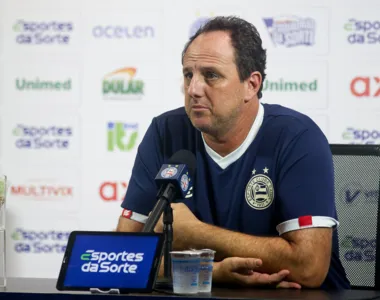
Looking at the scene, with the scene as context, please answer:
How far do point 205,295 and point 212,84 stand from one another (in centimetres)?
92

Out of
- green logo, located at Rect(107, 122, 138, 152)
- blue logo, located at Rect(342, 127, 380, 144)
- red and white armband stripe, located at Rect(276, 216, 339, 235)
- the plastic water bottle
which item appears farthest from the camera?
green logo, located at Rect(107, 122, 138, 152)

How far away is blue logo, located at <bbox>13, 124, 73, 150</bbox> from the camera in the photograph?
4020 mm

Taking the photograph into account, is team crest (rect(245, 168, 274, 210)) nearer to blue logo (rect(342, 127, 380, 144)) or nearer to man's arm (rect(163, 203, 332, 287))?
man's arm (rect(163, 203, 332, 287))

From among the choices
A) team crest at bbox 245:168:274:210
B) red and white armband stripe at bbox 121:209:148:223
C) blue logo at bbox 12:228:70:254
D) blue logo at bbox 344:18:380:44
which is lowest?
blue logo at bbox 12:228:70:254

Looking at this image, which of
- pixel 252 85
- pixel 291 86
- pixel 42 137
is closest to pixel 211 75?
pixel 252 85

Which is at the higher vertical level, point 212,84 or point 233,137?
point 212,84

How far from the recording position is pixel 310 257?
2359mm

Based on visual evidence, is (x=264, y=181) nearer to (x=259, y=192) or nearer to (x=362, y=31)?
(x=259, y=192)

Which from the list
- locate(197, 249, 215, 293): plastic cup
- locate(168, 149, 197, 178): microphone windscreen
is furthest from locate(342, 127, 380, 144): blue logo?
locate(197, 249, 215, 293): plastic cup

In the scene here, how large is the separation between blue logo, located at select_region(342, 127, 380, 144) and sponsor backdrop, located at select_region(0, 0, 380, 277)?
0.7 inches

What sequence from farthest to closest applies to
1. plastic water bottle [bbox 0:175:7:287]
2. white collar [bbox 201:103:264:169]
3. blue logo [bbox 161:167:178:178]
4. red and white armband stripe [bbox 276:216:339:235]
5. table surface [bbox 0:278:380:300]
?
white collar [bbox 201:103:264:169]
red and white armband stripe [bbox 276:216:339:235]
plastic water bottle [bbox 0:175:7:287]
blue logo [bbox 161:167:178:178]
table surface [bbox 0:278:380:300]

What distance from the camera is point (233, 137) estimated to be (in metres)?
2.67

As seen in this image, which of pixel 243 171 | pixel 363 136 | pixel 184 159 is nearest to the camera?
pixel 184 159

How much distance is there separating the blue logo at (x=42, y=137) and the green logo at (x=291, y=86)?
98 cm
